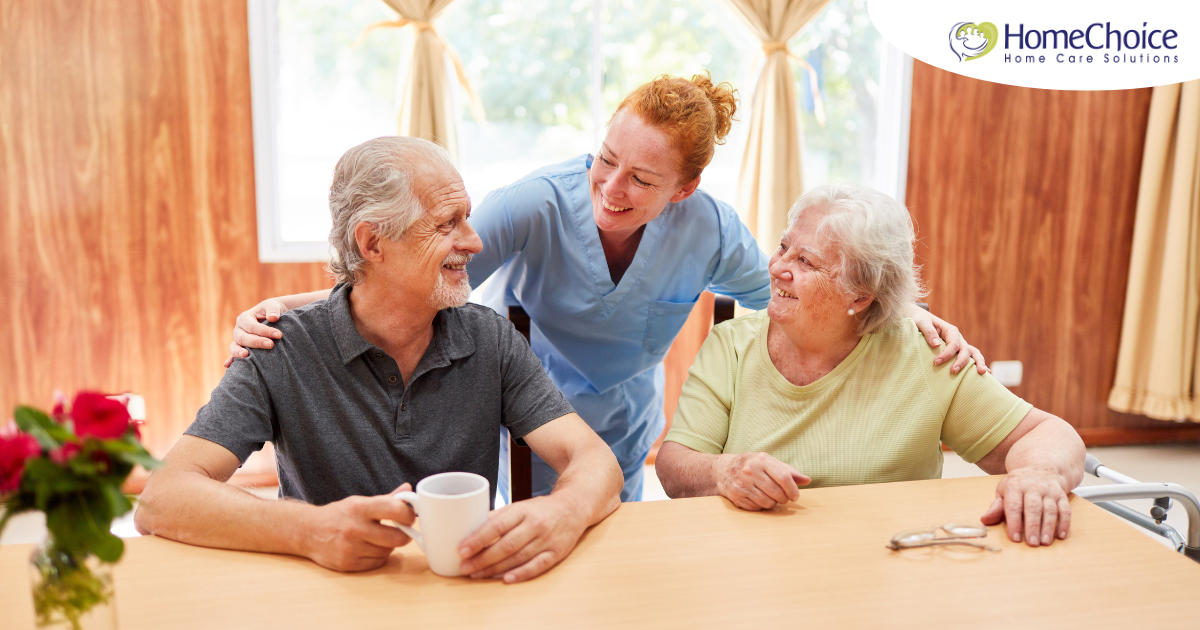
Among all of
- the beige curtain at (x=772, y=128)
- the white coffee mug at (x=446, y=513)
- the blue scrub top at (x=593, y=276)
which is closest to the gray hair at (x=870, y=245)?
the blue scrub top at (x=593, y=276)

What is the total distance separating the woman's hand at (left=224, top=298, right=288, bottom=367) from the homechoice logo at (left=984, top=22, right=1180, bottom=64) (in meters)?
2.80

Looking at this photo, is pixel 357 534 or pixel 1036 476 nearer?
pixel 357 534

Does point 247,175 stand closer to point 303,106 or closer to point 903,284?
point 303,106

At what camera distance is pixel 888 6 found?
2.88 metres

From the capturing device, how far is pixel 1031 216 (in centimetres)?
358

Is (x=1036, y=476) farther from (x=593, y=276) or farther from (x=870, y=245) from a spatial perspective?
(x=593, y=276)

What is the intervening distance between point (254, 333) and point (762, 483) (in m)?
0.87

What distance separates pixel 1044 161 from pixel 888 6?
1209mm

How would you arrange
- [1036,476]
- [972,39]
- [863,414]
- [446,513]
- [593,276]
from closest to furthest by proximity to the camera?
1. [446,513]
2. [1036,476]
3. [863,414]
4. [593,276]
5. [972,39]

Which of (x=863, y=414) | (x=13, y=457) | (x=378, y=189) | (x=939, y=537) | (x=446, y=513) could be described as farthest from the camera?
(x=863, y=414)

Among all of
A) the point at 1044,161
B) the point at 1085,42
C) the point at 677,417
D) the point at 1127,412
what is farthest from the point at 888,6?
the point at 1127,412

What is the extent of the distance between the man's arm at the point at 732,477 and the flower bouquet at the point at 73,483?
83 centimetres

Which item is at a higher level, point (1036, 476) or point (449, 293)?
point (449, 293)

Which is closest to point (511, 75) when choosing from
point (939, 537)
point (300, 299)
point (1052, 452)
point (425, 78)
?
point (425, 78)
